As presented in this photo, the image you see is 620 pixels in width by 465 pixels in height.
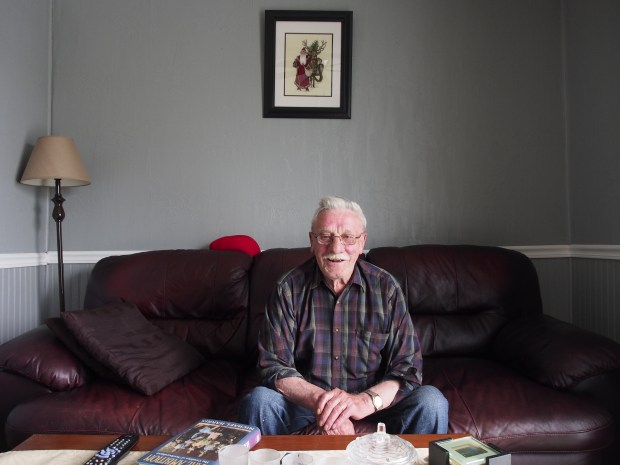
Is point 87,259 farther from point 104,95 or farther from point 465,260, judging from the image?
point 465,260

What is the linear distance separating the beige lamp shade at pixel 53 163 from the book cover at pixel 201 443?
1678 mm

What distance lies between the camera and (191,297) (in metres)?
2.09

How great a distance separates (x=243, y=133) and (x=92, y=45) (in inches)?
39.6

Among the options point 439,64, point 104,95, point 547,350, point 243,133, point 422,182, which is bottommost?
point 547,350

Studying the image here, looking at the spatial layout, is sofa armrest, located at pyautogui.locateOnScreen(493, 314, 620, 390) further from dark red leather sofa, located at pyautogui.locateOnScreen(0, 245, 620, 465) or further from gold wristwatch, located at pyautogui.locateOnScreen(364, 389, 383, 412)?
gold wristwatch, located at pyautogui.locateOnScreen(364, 389, 383, 412)

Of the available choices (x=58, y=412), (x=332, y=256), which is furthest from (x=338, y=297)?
(x=58, y=412)

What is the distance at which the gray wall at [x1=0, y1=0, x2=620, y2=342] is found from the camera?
257 centimetres

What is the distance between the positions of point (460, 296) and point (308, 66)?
151 centimetres

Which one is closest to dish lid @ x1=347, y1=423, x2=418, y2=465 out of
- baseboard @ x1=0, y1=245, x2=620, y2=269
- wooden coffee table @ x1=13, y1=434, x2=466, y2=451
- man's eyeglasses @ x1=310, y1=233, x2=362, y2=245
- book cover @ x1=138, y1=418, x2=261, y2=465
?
wooden coffee table @ x1=13, y1=434, x2=466, y2=451

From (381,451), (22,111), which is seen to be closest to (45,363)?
(381,451)

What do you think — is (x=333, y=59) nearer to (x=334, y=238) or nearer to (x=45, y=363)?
(x=334, y=238)

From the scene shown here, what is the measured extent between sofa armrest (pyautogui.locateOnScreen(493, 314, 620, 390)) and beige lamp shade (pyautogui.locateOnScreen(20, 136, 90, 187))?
2200 millimetres

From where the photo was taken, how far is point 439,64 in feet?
Result: 8.46

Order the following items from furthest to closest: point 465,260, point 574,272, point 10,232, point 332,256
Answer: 1. point 574,272
2. point 10,232
3. point 465,260
4. point 332,256
